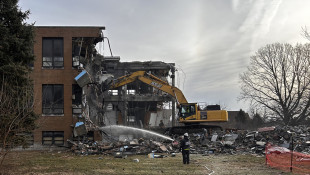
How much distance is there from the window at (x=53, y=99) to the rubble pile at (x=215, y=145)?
298 cm

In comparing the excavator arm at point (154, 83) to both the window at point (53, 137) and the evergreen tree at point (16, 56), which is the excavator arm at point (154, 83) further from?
the evergreen tree at point (16, 56)

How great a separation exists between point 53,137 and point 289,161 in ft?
59.1

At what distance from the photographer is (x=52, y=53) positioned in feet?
87.2

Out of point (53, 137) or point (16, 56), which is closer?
point (16, 56)

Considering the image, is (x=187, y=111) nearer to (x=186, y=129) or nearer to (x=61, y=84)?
(x=186, y=129)

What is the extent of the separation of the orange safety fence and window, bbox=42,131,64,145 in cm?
1625

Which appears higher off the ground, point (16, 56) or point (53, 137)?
point (16, 56)

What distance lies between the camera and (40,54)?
26.2 metres

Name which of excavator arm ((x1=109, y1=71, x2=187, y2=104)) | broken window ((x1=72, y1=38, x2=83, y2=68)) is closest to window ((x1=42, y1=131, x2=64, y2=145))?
broken window ((x1=72, y1=38, x2=83, y2=68))

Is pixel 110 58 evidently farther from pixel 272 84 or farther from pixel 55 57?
pixel 272 84

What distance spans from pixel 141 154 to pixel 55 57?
431 inches

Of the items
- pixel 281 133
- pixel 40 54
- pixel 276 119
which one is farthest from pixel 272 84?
pixel 40 54

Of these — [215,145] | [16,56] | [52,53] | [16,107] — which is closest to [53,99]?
[52,53]

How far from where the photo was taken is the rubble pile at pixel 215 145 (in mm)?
21984
